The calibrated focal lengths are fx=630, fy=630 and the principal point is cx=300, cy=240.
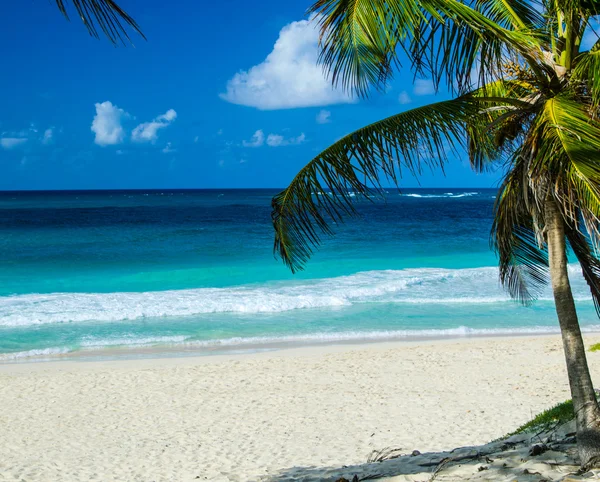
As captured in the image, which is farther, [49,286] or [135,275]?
[135,275]

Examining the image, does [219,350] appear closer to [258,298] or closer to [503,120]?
[258,298]

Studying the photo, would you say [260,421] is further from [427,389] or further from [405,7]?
[405,7]

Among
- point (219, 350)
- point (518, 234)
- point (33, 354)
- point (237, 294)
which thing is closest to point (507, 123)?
point (518, 234)

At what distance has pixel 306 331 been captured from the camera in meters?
15.4

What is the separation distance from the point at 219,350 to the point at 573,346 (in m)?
9.91

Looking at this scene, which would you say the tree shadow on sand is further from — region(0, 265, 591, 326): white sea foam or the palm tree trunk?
region(0, 265, 591, 326): white sea foam

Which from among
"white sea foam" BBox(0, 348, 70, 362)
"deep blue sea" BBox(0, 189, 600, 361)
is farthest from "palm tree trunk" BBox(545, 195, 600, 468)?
"white sea foam" BBox(0, 348, 70, 362)

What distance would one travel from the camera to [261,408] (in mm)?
9344

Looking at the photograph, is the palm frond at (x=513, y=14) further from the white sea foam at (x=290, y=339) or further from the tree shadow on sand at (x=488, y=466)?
the white sea foam at (x=290, y=339)

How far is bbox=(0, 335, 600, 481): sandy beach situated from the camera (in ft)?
23.9

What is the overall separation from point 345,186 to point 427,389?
6.11 meters

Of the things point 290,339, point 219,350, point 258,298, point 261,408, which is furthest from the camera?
point 258,298

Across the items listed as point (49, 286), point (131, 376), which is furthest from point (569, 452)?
point (49, 286)

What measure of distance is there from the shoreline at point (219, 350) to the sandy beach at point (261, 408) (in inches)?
10.9
